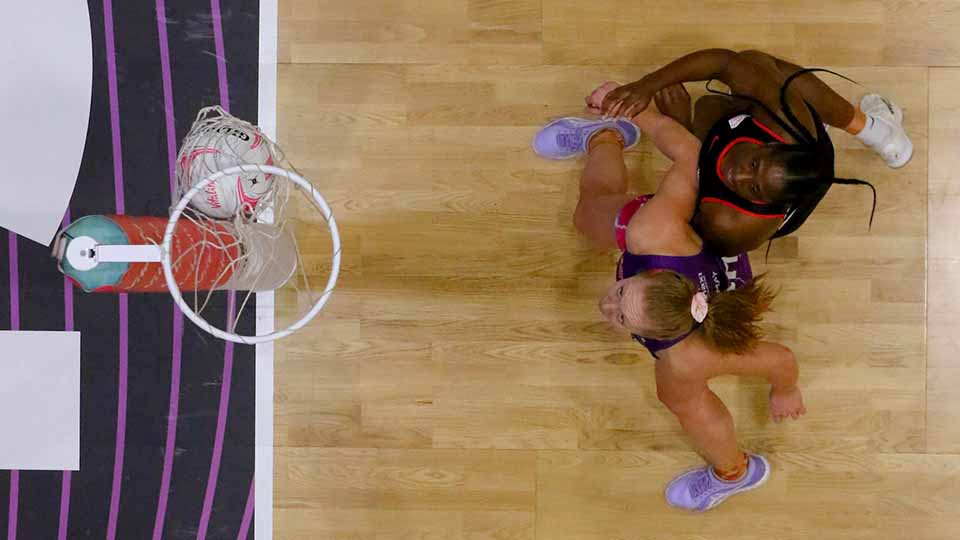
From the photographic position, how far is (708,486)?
2.26 metres

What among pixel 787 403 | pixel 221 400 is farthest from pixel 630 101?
pixel 221 400

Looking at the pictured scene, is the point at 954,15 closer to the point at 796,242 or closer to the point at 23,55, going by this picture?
the point at 796,242

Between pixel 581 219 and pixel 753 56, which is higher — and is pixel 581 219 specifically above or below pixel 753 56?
below

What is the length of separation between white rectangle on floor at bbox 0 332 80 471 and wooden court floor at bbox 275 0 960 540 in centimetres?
60

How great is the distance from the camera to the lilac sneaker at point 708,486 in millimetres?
2254

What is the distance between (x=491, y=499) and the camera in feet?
7.69

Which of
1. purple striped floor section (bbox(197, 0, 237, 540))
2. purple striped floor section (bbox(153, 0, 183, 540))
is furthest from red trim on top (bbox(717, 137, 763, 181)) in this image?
purple striped floor section (bbox(153, 0, 183, 540))

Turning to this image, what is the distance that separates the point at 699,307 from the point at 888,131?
95 cm

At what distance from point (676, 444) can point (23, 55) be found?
7.34ft

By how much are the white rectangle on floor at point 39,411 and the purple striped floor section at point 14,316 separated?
5 cm

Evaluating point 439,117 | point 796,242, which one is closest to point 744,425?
point 796,242

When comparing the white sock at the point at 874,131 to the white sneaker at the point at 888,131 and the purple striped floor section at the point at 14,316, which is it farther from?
the purple striped floor section at the point at 14,316

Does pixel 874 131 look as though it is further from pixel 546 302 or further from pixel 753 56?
pixel 546 302

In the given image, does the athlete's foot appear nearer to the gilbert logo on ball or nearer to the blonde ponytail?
the blonde ponytail
